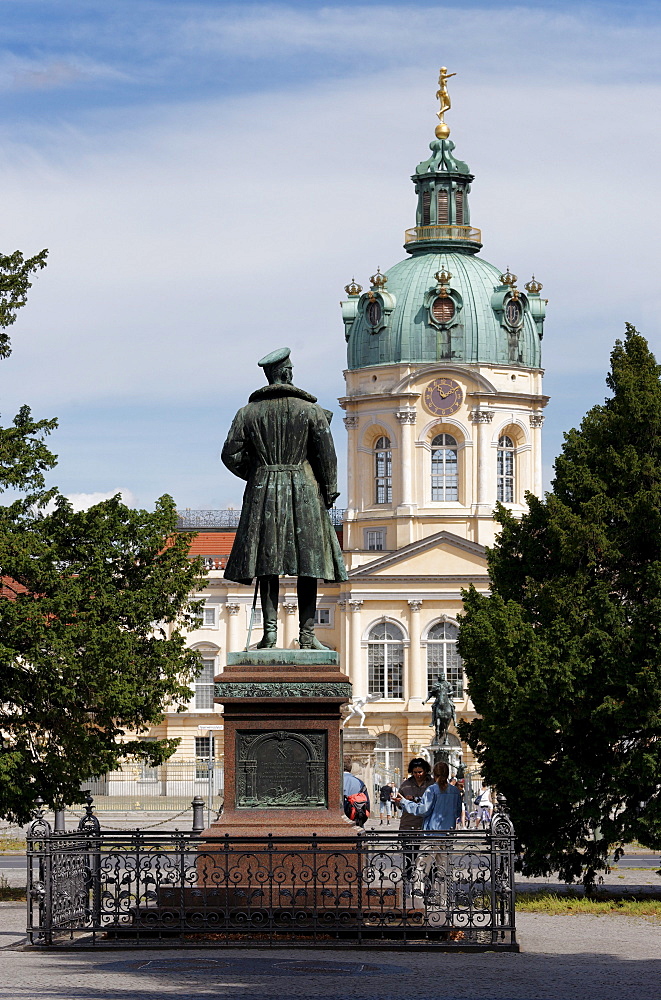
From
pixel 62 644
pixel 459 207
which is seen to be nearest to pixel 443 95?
pixel 459 207

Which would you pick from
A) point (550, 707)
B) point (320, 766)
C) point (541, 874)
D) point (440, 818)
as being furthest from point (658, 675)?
point (320, 766)

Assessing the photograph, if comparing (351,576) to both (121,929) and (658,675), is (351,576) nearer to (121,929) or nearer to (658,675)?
(658,675)

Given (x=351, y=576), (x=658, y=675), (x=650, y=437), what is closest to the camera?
(x=658, y=675)

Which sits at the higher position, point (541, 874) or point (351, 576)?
point (351, 576)

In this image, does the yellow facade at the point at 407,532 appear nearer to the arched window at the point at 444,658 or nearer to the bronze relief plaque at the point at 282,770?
the arched window at the point at 444,658

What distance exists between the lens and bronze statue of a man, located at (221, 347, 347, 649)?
16.2 meters

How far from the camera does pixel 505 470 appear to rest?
83.6 meters

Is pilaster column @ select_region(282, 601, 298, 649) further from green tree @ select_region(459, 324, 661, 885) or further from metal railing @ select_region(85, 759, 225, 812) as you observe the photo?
green tree @ select_region(459, 324, 661, 885)

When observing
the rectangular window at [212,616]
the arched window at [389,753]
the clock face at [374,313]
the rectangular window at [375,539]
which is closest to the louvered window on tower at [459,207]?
the clock face at [374,313]

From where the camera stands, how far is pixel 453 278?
8444cm

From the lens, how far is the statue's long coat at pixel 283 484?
16219mm

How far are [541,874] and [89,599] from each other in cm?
719

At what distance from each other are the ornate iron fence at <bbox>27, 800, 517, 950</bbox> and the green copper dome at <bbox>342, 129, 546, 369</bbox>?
6864 cm

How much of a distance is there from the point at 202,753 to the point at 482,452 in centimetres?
1802
